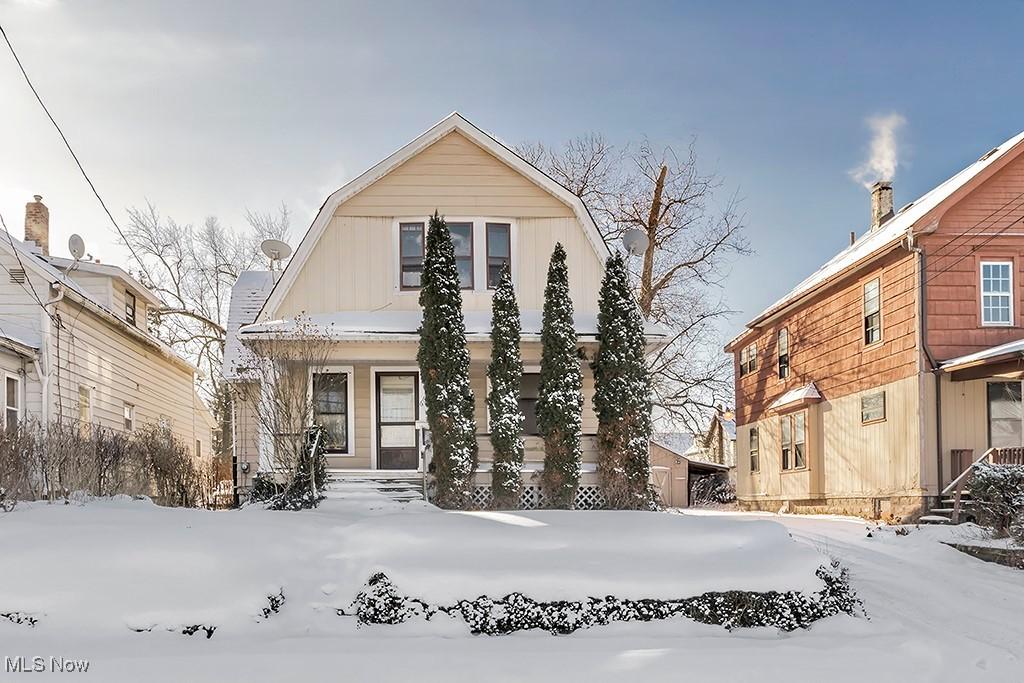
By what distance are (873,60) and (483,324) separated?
10478 mm

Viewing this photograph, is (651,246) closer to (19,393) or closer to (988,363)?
(988,363)

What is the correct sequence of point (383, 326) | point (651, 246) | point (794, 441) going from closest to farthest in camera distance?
point (383, 326) < point (794, 441) < point (651, 246)

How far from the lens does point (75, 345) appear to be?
1566 cm

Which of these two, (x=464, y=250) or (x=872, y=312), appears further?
(x=872, y=312)

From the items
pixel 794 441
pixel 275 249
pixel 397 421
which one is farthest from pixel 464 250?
pixel 794 441

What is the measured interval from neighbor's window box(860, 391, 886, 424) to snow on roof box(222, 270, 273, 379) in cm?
1370

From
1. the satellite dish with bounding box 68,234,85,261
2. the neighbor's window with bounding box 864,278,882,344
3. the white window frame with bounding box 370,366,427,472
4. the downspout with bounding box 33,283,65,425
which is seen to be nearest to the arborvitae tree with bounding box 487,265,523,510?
the white window frame with bounding box 370,366,427,472

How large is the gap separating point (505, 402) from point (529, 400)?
89.5 inches

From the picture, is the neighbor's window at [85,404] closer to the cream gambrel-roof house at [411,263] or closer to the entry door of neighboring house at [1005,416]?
the cream gambrel-roof house at [411,263]

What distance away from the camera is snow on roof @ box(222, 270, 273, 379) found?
16.7 metres

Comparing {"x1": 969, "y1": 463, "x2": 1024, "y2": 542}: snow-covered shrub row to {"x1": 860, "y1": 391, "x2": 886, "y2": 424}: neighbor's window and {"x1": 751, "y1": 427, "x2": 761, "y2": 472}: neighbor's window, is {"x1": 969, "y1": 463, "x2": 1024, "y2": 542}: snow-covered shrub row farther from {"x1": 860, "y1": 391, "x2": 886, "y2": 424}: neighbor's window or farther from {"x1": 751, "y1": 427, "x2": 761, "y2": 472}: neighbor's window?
{"x1": 751, "y1": 427, "x2": 761, "y2": 472}: neighbor's window

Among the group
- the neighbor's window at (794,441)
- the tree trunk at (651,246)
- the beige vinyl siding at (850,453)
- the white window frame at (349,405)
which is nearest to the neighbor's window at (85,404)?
the white window frame at (349,405)

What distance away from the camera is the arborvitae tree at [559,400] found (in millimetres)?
12125

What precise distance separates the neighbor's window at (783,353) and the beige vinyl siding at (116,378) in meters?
17.7
